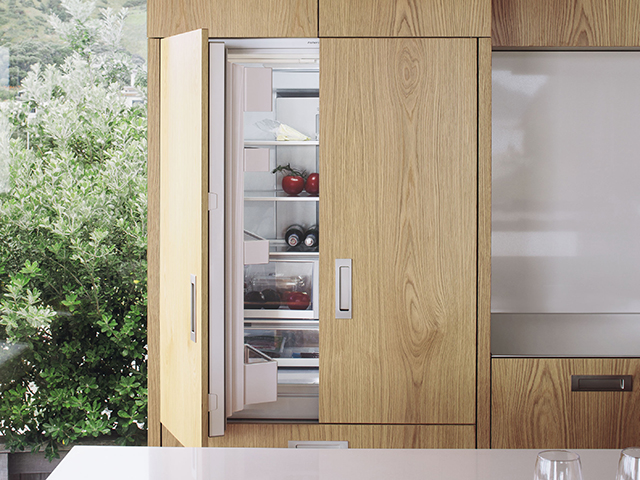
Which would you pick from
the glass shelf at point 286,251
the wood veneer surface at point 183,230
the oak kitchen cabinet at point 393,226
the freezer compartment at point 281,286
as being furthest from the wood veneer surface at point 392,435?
the glass shelf at point 286,251

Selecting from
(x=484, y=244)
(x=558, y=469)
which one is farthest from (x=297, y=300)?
(x=558, y=469)

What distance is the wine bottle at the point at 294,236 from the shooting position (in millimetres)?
2080

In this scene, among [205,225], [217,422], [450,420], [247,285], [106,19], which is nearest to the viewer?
[205,225]

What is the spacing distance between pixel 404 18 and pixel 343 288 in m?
0.95

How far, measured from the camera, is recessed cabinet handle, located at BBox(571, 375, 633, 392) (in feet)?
6.15

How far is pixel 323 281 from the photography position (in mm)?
1833

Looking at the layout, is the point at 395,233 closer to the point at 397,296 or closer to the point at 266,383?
the point at 397,296

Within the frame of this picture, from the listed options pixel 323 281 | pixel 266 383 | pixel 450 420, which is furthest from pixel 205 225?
pixel 450 420

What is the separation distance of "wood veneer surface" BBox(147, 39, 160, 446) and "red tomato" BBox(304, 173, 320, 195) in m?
0.58

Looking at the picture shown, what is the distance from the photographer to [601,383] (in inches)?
74.1

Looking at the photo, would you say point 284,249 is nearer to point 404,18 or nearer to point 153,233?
point 153,233

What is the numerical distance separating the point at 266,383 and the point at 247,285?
1.42 ft

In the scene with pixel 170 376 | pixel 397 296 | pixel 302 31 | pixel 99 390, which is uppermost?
pixel 302 31

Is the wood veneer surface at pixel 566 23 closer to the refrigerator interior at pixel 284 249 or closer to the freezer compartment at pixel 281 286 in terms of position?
the refrigerator interior at pixel 284 249
